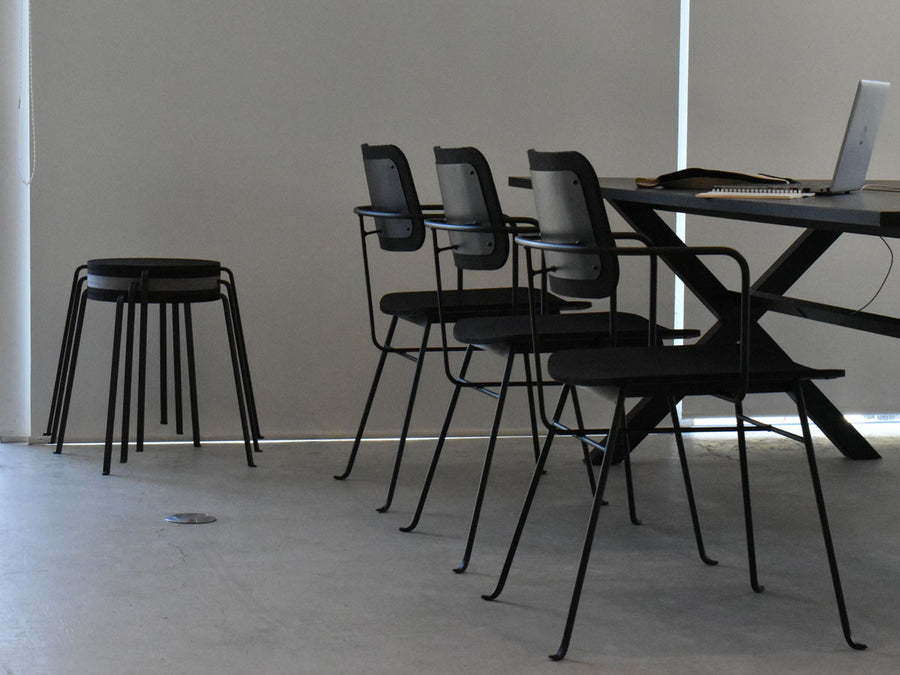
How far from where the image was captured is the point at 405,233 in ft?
11.6

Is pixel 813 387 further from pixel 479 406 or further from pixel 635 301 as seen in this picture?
pixel 479 406

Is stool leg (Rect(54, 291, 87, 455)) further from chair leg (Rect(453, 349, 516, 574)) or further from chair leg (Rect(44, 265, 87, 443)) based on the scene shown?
chair leg (Rect(453, 349, 516, 574))

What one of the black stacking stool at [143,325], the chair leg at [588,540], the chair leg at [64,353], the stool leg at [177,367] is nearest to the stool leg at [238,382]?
the black stacking stool at [143,325]

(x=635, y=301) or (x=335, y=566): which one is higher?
(x=635, y=301)

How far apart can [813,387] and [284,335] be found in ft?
6.22

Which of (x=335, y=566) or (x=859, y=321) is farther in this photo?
(x=859, y=321)

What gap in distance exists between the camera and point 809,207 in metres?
2.41

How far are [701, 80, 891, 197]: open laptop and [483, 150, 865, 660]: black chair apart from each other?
0.50 m

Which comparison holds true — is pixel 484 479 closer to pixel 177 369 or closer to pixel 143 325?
pixel 143 325

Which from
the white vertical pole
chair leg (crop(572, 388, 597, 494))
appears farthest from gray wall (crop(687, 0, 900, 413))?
the white vertical pole

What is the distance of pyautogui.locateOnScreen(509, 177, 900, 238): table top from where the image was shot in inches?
88.0

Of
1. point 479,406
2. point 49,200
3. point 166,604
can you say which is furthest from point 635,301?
point 166,604

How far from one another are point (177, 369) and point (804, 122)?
8.42ft

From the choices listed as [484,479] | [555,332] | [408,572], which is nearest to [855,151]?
[555,332]
